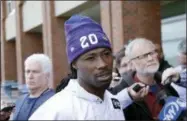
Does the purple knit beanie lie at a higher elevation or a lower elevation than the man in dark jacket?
higher

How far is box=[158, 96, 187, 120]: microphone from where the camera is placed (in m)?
3.18

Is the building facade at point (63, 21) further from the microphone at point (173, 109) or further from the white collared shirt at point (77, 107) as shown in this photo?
the white collared shirt at point (77, 107)

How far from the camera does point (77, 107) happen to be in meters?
1.73

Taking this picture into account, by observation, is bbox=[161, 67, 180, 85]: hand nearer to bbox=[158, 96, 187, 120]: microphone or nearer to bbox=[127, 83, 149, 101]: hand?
bbox=[158, 96, 187, 120]: microphone

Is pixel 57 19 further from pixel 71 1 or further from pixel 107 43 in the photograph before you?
pixel 107 43

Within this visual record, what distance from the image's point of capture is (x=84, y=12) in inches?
544

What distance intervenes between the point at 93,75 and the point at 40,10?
51.3 feet

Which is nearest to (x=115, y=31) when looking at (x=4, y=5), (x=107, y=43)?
(x=107, y=43)

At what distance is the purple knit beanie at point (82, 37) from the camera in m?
1.83

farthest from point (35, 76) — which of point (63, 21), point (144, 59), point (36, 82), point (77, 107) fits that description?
point (63, 21)

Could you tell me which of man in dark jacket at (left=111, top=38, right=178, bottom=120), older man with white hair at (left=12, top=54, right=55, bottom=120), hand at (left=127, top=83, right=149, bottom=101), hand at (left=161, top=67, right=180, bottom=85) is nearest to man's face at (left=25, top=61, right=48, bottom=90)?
older man with white hair at (left=12, top=54, right=55, bottom=120)

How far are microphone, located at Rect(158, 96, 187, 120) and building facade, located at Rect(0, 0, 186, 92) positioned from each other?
6.14 meters

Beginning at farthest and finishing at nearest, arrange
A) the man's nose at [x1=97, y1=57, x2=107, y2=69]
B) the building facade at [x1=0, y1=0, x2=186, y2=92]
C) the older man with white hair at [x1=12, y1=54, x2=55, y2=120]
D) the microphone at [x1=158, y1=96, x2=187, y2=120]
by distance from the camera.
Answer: the building facade at [x1=0, y1=0, x2=186, y2=92] → the older man with white hair at [x1=12, y1=54, x2=55, y2=120] → the microphone at [x1=158, y1=96, x2=187, y2=120] → the man's nose at [x1=97, y1=57, x2=107, y2=69]

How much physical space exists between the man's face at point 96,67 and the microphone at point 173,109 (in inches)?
56.7
